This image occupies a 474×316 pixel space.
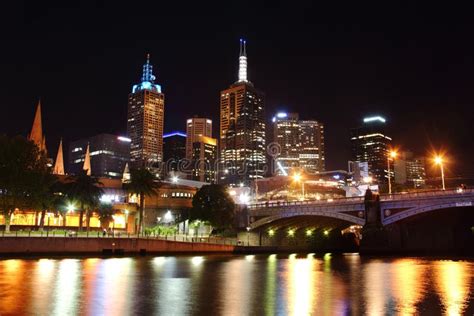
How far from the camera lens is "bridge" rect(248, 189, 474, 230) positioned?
82.2m

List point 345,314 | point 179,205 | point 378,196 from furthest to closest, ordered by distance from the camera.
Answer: point 179,205 → point 378,196 → point 345,314

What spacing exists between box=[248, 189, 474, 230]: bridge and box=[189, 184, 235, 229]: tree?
7928 millimetres

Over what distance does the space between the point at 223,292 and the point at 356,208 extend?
2552 inches

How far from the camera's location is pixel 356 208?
318 feet

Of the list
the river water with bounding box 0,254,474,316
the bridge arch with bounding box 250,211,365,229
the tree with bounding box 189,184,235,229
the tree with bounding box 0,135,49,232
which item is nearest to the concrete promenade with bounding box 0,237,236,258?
the tree with bounding box 0,135,49,232

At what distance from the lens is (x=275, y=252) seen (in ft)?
356

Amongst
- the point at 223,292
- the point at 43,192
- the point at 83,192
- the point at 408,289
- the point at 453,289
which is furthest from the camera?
the point at 83,192

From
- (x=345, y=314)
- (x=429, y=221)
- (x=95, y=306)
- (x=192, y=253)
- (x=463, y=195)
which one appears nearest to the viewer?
(x=345, y=314)

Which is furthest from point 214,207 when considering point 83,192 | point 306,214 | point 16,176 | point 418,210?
point 418,210

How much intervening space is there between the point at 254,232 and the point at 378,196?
3272cm

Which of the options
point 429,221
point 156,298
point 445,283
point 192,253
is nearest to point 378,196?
point 429,221

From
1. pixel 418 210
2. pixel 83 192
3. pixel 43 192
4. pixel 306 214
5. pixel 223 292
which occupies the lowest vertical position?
pixel 223 292

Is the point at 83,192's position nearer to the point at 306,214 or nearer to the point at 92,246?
the point at 92,246

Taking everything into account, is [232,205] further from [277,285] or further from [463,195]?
[277,285]
